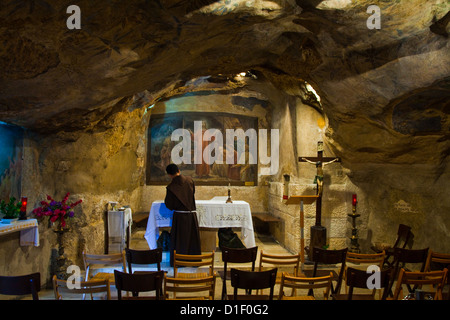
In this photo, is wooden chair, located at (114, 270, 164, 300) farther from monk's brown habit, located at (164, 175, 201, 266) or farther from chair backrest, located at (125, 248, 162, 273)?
monk's brown habit, located at (164, 175, 201, 266)

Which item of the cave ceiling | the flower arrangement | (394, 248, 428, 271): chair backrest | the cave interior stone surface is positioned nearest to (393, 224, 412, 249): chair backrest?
the cave interior stone surface

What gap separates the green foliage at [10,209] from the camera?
4.64 metres

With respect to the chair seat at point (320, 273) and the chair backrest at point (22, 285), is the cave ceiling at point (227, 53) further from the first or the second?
the chair seat at point (320, 273)

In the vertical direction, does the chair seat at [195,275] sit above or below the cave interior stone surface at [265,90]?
below

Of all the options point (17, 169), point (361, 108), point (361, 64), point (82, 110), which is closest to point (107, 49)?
point (82, 110)

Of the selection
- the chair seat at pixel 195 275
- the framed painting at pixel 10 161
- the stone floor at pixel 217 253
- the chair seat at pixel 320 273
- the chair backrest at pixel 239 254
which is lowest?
the stone floor at pixel 217 253

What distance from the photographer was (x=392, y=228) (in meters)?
6.86

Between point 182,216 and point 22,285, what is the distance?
3.52 meters

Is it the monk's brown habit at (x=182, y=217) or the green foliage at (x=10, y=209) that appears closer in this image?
the green foliage at (x=10, y=209)

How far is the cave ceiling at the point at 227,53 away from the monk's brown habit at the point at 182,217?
1.72 meters

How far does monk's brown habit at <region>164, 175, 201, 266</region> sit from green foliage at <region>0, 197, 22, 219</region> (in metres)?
2.27

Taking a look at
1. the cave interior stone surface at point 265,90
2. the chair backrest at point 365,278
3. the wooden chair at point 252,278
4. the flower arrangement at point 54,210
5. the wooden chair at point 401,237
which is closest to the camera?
the wooden chair at point 252,278

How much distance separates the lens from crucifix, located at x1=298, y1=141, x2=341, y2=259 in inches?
257

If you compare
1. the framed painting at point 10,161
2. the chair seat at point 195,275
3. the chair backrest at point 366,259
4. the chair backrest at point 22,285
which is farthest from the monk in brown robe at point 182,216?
the chair backrest at point 22,285
